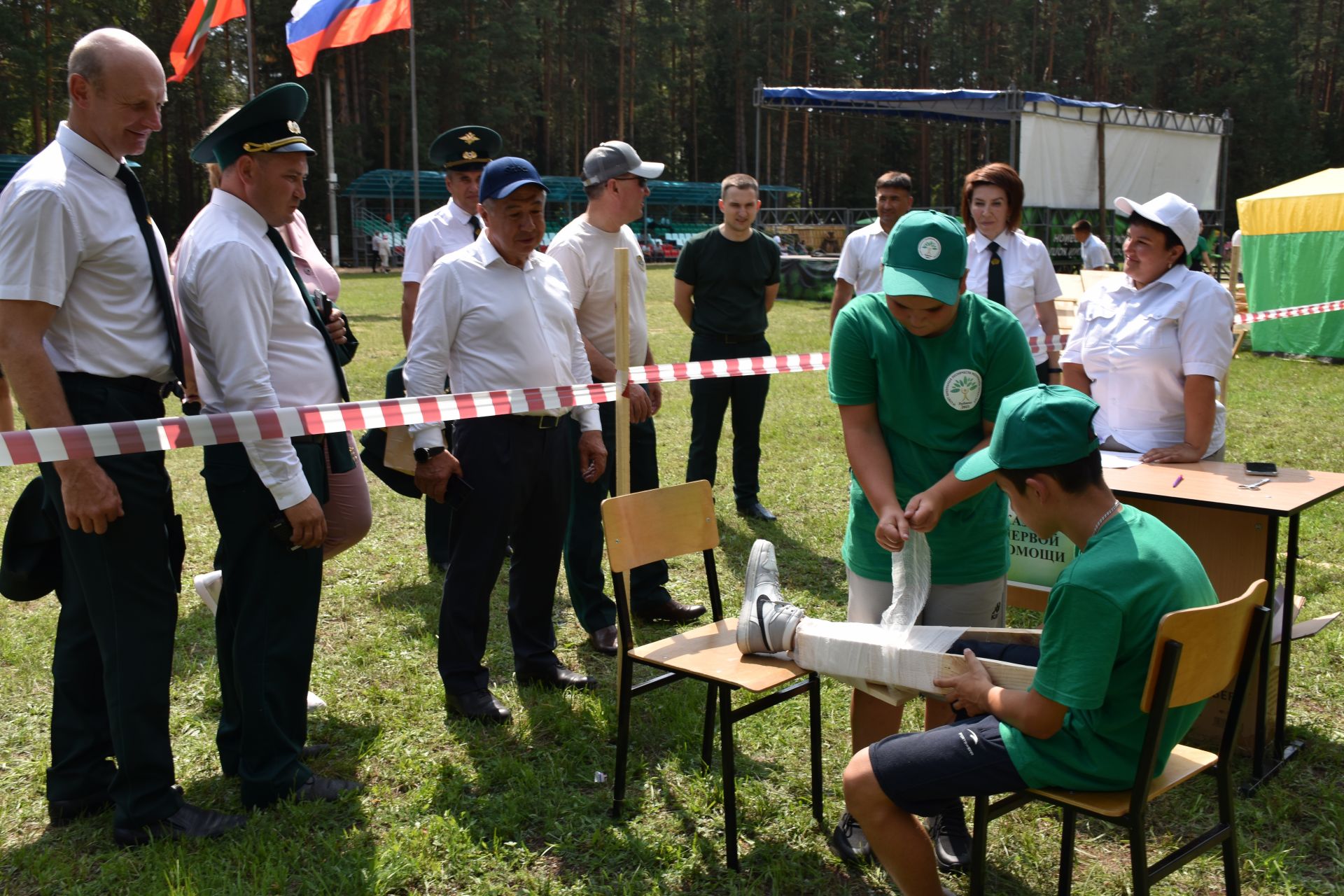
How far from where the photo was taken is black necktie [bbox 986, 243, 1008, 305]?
571 centimetres

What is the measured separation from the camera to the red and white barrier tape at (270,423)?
2785mm

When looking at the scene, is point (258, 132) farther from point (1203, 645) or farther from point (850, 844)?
point (1203, 645)

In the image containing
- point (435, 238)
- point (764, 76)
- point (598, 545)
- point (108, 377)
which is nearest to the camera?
point (108, 377)

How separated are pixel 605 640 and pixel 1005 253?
302cm

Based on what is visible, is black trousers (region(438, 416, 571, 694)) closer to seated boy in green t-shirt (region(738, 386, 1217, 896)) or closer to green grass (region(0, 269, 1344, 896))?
green grass (region(0, 269, 1344, 896))

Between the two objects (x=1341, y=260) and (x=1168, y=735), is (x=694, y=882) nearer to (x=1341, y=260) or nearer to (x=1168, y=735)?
(x=1168, y=735)

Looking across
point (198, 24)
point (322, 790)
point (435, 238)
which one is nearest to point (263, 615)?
point (322, 790)

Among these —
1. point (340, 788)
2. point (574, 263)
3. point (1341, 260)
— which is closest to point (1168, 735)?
point (340, 788)

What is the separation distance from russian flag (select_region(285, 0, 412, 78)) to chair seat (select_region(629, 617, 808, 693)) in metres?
11.7

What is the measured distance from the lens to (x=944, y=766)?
93.4 inches

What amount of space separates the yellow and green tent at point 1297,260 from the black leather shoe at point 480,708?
1253 cm

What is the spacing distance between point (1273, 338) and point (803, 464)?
9.09m

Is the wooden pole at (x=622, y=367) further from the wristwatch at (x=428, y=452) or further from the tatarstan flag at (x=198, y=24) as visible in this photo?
the tatarstan flag at (x=198, y=24)

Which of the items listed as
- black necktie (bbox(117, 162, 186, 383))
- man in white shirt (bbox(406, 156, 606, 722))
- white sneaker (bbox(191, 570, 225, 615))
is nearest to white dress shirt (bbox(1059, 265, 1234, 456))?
man in white shirt (bbox(406, 156, 606, 722))
